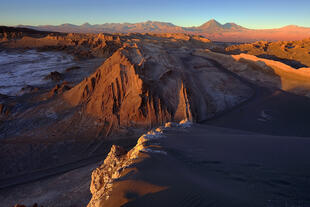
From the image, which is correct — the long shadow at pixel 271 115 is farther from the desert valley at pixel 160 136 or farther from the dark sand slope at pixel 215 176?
the dark sand slope at pixel 215 176

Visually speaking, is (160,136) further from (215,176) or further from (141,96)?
(141,96)

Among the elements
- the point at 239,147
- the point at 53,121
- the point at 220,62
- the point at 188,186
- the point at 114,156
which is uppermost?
the point at 220,62

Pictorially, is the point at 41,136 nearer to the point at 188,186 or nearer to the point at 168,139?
the point at 168,139

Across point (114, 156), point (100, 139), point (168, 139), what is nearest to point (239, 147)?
point (168, 139)

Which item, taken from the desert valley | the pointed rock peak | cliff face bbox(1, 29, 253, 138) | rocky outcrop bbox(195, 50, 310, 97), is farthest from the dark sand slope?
the pointed rock peak

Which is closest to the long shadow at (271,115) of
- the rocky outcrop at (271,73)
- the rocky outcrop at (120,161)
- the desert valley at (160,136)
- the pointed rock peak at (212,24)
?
the desert valley at (160,136)

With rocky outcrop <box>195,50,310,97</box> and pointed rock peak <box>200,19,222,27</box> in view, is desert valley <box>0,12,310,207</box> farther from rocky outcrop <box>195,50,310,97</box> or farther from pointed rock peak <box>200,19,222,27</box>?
pointed rock peak <box>200,19,222,27</box>

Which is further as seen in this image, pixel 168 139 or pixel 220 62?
pixel 220 62
